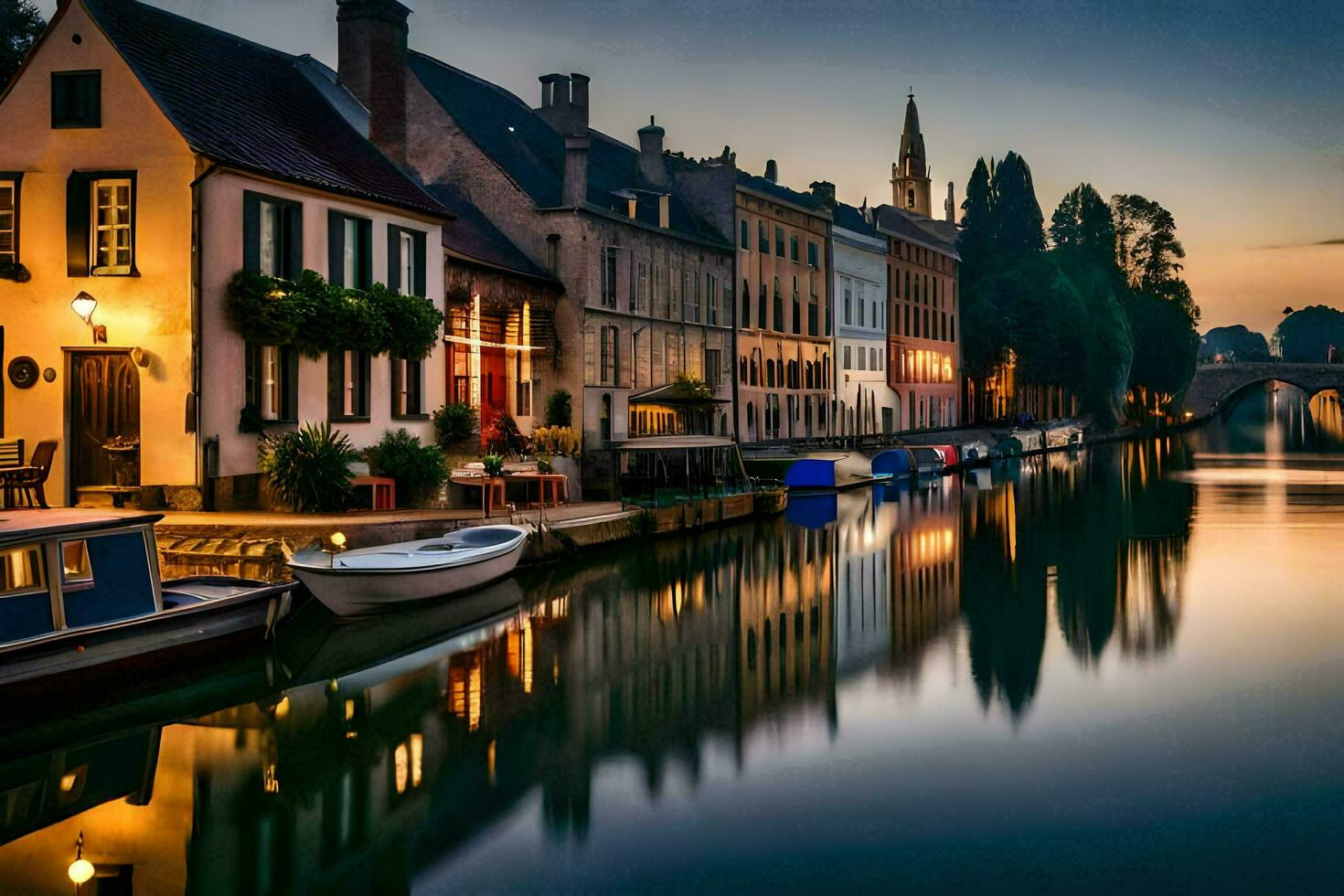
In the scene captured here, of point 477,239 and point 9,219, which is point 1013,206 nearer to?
point 477,239


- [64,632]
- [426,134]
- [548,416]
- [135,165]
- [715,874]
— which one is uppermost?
[426,134]

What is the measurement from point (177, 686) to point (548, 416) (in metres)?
21.5

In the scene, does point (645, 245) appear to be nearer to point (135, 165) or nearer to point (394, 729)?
point (135, 165)

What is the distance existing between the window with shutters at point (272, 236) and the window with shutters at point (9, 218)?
3.89 m

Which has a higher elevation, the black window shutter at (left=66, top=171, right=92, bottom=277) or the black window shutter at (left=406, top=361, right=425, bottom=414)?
the black window shutter at (left=66, top=171, right=92, bottom=277)

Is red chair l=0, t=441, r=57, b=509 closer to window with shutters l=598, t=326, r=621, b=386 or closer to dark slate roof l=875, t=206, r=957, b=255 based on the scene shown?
window with shutters l=598, t=326, r=621, b=386

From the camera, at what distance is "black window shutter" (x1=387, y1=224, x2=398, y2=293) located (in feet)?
90.4

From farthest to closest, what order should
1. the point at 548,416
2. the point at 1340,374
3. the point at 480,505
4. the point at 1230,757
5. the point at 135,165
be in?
1. the point at 1340,374
2. the point at 548,416
3. the point at 480,505
4. the point at 135,165
5. the point at 1230,757

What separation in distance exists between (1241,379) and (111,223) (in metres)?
129

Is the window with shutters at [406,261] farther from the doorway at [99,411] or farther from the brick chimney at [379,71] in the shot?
the brick chimney at [379,71]

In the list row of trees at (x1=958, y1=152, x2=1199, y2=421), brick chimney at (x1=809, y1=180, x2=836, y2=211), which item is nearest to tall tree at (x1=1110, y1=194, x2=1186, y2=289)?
row of trees at (x1=958, y1=152, x2=1199, y2=421)

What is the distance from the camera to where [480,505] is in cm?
2877

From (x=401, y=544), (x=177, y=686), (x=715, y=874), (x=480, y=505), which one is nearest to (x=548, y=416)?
(x=480, y=505)

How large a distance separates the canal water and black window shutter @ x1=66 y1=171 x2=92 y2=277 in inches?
314
